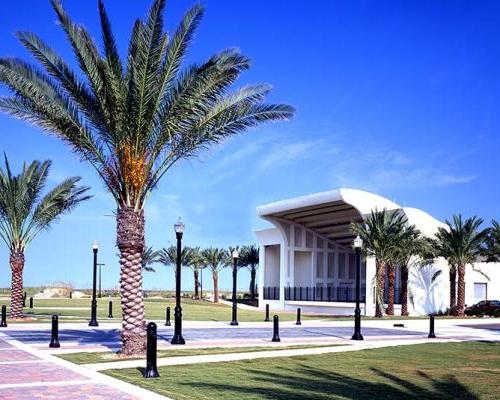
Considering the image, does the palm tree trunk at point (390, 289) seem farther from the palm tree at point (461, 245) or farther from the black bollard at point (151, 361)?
the black bollard at point (151, 361)

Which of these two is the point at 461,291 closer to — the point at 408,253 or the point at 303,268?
the point at 408,253

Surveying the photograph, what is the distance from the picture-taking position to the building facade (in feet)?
170

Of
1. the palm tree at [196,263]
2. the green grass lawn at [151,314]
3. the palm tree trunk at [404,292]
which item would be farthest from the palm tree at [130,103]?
the palm tree at [196,263]

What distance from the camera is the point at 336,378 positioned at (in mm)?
14438

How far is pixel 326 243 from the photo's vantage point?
67812 millimetres

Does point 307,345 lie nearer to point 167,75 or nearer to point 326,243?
point 167,75

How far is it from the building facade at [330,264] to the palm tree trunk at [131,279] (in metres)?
34.4

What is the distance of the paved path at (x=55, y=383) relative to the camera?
11375 mm

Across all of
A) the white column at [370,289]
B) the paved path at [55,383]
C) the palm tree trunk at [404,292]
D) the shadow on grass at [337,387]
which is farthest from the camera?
the white column at [370,289]

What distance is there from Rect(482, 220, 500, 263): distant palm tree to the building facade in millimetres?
4528

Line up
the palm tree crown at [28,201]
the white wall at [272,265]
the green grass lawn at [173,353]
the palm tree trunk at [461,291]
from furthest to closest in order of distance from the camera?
the white wall at [272,265] → the palm tree trunk at [461,291] → the palm tree crown at [28,201] → the green grass lawn at [173,353]

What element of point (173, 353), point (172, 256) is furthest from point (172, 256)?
point (173, 353)

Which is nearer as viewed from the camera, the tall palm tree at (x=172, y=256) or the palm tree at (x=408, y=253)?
the palm tree at (x=408, y=253)

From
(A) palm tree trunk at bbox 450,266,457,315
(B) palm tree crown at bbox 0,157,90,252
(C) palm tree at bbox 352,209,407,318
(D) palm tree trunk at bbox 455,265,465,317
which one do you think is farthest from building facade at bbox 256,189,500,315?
(B) palm tree crown at bbox 0,157,90,252
